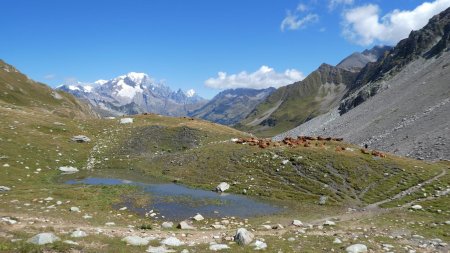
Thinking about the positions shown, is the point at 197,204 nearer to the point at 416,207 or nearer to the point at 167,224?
the point at 167,224

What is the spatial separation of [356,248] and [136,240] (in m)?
14.1

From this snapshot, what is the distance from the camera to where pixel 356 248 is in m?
24.7

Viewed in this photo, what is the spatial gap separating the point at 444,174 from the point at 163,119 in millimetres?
68625

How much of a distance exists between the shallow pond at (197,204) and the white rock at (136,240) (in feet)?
36.5

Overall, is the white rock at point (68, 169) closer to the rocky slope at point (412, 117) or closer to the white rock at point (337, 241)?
the white rock at point (337, 241)

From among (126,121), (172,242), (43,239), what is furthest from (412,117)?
(43,239)

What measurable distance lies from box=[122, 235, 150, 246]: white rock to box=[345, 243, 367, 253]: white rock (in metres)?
12.9

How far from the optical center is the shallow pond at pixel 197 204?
38.2m

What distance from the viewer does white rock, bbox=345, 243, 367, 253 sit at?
961 inches

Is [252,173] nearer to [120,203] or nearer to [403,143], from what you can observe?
[120,203]

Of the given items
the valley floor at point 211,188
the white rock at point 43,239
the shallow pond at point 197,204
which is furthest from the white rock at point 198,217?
the white rock at point 43,239

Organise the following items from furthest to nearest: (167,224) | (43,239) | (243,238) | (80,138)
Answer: (80,138)
(167,224)
(243,238)
(43,239)

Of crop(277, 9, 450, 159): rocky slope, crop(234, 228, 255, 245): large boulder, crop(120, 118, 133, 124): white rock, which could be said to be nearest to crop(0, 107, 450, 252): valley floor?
crop(234, 228, 255, 245): large boulder

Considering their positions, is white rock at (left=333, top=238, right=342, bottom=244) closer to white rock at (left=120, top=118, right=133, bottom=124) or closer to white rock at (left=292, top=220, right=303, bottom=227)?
white rock at (left=292, top=220, right=303, bottom=227)
